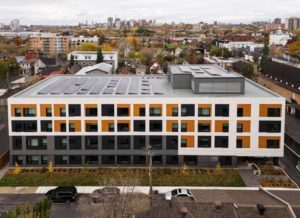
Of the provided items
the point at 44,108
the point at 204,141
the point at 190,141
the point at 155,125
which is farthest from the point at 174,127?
the point at 44,108

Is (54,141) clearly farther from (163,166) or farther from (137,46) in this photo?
(137,46)

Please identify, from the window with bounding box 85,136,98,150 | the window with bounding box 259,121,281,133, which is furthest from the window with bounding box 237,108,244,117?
the window with bounding box 85,136,98,150

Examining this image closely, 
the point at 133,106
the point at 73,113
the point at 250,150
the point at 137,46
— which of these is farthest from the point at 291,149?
the point at 137,46

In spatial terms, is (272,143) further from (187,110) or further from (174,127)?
(174,127)

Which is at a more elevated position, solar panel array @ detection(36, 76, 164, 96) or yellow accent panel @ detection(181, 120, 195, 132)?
solar panel array @ detection(36, 76, 164, 96)

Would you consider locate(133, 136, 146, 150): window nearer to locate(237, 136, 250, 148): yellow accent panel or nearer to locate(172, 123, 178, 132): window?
locate(172, 123, 178, 132): window

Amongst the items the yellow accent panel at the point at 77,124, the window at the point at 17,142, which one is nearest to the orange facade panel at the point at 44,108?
the yellow accent panel at the point at 77,124
